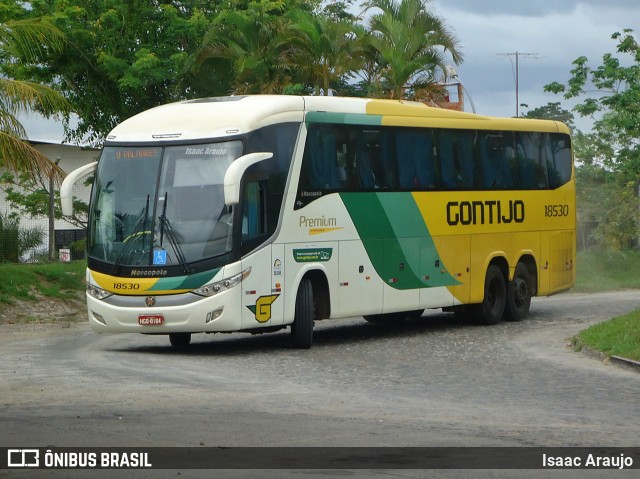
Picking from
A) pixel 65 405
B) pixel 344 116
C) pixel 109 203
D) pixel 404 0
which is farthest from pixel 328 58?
pixel 65 405

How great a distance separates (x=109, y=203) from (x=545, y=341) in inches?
296

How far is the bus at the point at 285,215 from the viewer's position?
64.8ft

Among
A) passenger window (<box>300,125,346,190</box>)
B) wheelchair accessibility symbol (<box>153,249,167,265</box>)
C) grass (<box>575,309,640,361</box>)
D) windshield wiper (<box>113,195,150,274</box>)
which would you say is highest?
passenger window (<box>300,125,346,190</box>)

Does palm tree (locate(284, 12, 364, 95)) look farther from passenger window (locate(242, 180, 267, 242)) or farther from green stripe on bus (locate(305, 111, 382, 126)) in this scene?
passenger window (locate(242, 180, 267, 242))

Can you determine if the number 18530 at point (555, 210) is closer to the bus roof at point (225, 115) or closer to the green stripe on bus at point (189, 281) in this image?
the bus roof at point (225, 115)

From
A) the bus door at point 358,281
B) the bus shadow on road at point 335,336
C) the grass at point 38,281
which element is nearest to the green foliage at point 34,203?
the grass at point 38,281

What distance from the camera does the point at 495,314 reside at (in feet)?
87.5

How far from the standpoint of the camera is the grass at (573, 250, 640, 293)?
39.9 metres

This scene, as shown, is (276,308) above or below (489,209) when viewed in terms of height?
below

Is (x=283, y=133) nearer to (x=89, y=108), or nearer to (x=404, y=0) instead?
(x=404, y=0)

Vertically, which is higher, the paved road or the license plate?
the license plate

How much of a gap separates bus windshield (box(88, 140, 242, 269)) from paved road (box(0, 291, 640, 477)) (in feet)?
4.85

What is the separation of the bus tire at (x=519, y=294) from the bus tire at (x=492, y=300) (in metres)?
0.24

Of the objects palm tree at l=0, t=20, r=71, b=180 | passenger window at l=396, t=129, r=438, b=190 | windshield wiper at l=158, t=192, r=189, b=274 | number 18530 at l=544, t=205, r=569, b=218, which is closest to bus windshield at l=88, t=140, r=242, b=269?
windshield wiper at l=158, t=192, r=189, b=274
